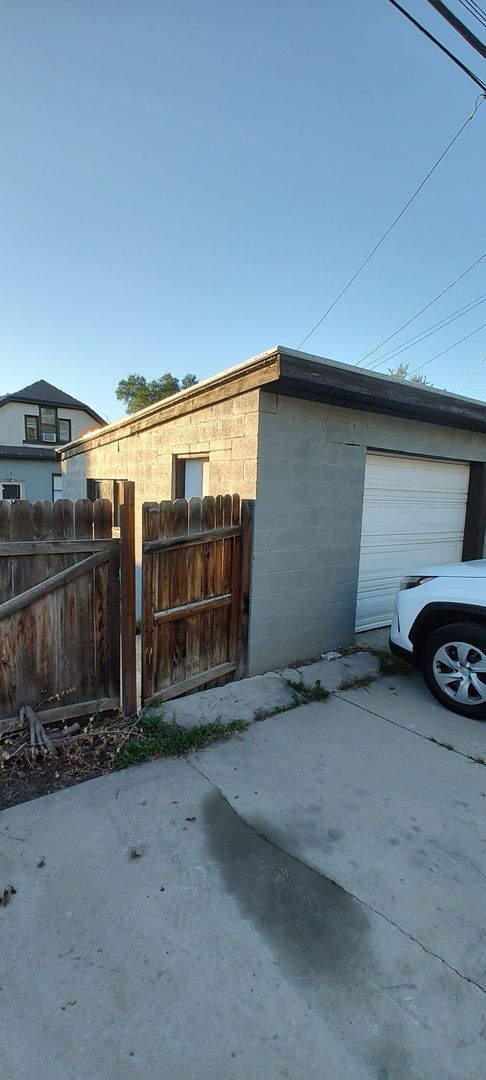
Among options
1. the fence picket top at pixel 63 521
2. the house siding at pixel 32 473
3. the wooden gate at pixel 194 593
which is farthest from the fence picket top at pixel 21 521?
the house siding at pixel 32 473

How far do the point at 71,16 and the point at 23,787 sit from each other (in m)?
7.11

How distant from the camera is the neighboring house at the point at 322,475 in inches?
171

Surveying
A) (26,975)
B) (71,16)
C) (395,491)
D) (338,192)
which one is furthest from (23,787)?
(338,192)

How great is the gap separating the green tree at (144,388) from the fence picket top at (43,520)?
106 feet

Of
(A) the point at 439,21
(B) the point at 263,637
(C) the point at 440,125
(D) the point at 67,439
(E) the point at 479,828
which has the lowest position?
(E) the point at 479,828

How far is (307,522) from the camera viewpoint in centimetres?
478

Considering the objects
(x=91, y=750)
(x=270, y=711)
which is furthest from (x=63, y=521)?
(x=270, y=711)

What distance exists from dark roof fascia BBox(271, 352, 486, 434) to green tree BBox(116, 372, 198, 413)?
3034 centimetres

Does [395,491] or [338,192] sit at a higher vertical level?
[338,192]

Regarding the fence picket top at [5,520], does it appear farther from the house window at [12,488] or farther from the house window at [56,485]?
the house window at [56,485]

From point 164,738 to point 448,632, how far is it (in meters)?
2.52

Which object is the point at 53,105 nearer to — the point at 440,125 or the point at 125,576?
the point at 440,125

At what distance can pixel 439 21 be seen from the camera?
440 cm

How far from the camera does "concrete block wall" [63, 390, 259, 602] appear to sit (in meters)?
4.36
